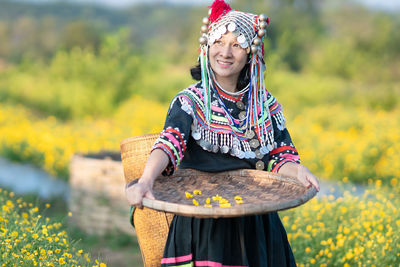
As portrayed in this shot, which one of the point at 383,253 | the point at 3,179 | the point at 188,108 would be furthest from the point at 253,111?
the point at 3,179

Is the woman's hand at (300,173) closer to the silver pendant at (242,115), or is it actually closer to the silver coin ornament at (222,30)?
the silver pendant at (242,115)

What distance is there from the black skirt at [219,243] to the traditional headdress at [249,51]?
1.23ft

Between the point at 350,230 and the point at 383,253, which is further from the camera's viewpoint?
the point at 350,230

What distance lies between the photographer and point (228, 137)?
2.09 meters

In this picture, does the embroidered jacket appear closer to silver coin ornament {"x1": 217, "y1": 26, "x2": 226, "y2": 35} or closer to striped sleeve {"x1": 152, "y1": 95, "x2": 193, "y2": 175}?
Answer: striped sleeve {"x1": 152, "y1": 95, "x2": 193, "y2": 175}

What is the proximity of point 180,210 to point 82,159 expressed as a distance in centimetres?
304

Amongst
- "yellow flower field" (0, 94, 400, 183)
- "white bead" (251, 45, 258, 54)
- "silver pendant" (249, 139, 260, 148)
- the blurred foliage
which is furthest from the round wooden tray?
"yellow flower field" (0, 94, 400, 183)

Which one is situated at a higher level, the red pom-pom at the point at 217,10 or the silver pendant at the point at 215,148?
the red pom-pom at the point at 217,10

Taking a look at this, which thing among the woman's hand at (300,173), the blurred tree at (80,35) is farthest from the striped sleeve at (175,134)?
the blurred tree at (80,35)

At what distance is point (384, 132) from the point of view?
629 centimetres

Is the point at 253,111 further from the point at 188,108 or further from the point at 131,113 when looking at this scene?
the point at 131,113

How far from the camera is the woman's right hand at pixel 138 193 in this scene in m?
1.66

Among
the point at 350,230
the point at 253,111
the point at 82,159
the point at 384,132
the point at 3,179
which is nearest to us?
the point at 253,111

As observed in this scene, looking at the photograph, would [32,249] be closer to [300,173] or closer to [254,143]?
[254,143]
